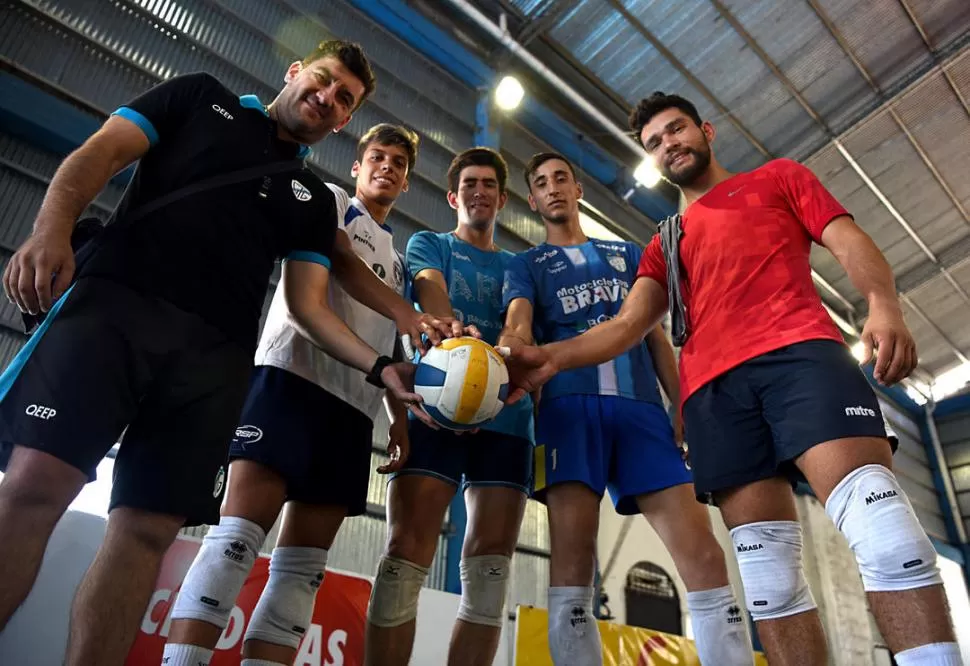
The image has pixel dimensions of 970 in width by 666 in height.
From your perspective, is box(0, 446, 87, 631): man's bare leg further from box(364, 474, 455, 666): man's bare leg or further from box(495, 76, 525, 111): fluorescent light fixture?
box(495, 76, 525, 111): fluorescent light fixture

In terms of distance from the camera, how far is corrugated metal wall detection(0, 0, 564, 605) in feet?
16.3

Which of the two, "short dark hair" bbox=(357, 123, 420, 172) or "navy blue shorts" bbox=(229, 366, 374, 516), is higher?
"short dark hair" bbox=(357, 123, 420, 172)

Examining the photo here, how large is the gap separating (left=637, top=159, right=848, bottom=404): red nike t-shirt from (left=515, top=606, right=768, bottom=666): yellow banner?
326cm

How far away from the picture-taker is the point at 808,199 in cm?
182

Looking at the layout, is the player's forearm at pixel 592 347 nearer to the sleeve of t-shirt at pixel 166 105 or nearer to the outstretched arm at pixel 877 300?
the outstretched arm at pixel 877 300

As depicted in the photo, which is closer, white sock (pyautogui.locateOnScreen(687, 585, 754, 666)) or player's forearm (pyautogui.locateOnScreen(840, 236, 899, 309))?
player's forearm (pyautogui.locateOnScreen(840, 236, 899, 309))

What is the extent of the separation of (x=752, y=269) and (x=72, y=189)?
65.9 inches

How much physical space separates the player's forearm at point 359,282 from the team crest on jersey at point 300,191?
0.25 m

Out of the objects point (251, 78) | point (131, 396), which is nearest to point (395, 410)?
point (131, 396)

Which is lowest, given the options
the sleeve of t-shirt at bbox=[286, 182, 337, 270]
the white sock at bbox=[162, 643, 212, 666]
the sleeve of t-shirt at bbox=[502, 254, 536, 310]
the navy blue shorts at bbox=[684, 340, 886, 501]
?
the white sock at bbox=[162, 643, 212, 666]

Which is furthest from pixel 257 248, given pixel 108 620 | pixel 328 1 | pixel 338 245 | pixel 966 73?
pixel 966 73

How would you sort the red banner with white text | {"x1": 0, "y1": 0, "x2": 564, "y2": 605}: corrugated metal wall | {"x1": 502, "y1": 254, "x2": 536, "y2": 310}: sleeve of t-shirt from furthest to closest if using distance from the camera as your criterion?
{"x1": 0, "y1": 0, "x2": 564, "y2": 605}: corrugated metal wall → the red banner with white text → {"x1": 502, "y1": 254, "x2": 536, "y2": 310}: sleeve of t-shirt

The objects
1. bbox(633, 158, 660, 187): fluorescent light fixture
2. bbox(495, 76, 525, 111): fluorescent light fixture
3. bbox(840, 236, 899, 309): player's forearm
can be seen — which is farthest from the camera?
bbox(633, 158, 660, 187): fluorescent light fixture

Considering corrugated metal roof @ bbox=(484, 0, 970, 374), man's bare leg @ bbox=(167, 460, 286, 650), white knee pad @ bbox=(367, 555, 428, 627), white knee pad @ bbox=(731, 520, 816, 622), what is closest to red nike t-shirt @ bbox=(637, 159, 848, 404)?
white knee pad @ bbox=(731, 520, 816, 622)
